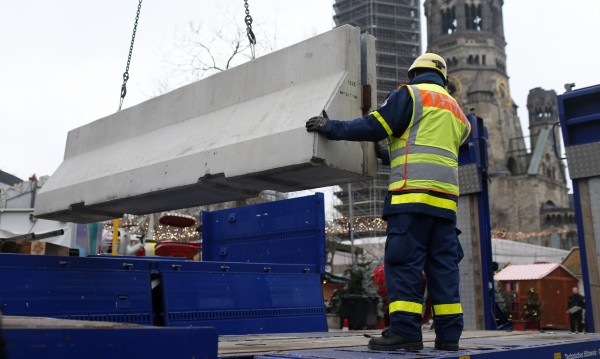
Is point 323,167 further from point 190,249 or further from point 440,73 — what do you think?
point 190,249

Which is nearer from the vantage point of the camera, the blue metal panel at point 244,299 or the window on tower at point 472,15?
the blue metal panel at point 244,299

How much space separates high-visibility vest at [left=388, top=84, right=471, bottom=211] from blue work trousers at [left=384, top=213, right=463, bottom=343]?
138 mm

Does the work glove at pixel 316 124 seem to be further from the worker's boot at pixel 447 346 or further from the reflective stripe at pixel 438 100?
the worker's boot at pixel 447 346

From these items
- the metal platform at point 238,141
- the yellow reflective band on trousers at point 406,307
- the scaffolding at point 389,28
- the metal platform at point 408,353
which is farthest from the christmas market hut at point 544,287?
the scaffolding at point 389,28

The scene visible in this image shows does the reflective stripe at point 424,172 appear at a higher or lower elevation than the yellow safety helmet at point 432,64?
lower

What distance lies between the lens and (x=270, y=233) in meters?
7.16

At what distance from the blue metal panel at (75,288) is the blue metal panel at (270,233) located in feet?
8.28

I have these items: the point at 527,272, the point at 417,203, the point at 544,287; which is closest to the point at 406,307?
the point at 417,203

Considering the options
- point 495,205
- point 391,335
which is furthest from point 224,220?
point 495,205

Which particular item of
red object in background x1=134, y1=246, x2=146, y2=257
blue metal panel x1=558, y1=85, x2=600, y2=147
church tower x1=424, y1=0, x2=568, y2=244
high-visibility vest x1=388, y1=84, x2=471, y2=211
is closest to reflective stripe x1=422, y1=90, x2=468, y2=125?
high-visibility vest x1=388, y1=84, x2=471, y2=211

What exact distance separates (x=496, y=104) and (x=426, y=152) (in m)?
81.3

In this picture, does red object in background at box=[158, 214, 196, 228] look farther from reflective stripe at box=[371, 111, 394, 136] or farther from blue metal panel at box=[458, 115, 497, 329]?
reflective stripe at box=[371, 111, 394, 136]

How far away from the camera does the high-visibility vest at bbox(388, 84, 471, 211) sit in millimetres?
3662

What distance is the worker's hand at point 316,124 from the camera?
369 cm
